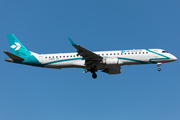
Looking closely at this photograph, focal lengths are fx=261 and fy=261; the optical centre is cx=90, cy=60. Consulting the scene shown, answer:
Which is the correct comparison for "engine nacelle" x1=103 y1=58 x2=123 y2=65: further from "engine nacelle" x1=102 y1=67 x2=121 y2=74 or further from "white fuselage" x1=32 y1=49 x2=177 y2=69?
"engine nacelle" x1=102 y1=67 x2=121 y2=74

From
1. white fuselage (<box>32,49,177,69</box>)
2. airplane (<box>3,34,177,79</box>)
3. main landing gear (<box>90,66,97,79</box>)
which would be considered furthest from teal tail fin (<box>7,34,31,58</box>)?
main landing gear (<box>90,66,97,79</box>)

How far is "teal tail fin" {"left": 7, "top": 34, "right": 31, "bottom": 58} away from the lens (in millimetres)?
44803

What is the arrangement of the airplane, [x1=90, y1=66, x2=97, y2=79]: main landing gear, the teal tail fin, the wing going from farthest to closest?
the teal tail fin → [x1=90, y1=66, x2=97, y2=79]: main landing gear → the airplane → the wing

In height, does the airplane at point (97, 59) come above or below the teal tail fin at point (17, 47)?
below

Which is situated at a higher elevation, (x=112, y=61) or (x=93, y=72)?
(x=112, y=61)

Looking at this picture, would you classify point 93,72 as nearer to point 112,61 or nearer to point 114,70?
point 114,70

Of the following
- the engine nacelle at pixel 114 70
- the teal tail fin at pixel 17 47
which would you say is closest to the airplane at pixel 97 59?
the teal tail fin at pixel 17 47

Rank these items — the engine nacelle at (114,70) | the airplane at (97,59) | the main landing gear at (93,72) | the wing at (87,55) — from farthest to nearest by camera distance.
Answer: the engine nacelle at (114,70), the main landing gear at (93,72), the airplane at (97,59), the wing at (87,55)

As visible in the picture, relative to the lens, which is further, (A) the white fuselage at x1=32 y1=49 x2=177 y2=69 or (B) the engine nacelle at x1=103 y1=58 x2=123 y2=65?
(A) the white fuselage at x1=32 y1=49 x2=177 y2=69

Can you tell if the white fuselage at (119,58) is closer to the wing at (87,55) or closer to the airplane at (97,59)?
the airplane at (97,59)

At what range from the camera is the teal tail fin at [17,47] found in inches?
1764

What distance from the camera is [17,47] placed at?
4566 centimetres

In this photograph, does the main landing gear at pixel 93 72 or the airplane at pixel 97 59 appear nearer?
the airplane at pixel 97 59

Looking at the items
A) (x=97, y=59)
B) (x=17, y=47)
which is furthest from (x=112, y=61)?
(x=17, y=47)
